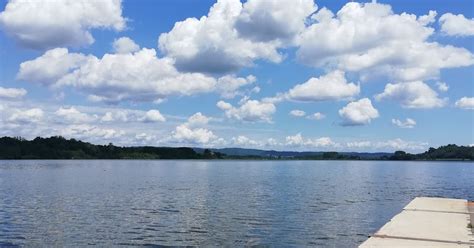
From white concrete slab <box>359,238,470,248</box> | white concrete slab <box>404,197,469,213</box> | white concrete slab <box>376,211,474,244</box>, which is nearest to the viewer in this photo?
white concrete slab <box>359,238,470,248</box>

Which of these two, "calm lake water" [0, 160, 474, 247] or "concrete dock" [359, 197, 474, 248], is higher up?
"concrete dock" [359, 197, 474, 248]

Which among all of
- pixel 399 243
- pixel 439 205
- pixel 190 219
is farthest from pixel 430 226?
pixel 190 219

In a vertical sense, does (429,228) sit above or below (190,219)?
above

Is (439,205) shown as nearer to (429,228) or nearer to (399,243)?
(429,228)

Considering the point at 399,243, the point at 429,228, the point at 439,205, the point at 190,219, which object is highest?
the point at 439,205

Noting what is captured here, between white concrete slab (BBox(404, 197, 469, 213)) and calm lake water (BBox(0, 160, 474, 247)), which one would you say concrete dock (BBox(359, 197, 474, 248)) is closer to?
white concrete slab (BBox(404, 197, 469, 213))

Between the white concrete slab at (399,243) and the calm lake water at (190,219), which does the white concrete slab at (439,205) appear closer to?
the calm lake water at (190,219)

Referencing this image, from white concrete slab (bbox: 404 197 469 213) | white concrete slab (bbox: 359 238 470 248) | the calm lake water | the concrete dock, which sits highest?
white concrete slab (bbox: 404 197 469 213)

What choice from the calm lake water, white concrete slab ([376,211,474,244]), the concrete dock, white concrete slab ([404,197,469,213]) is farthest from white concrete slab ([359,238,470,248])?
white concrete slab ([404,197,469,213])

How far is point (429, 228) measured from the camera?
87.7 feet

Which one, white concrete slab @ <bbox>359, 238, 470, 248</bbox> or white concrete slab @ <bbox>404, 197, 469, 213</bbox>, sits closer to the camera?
white concrete slab @ <bbox>359, 238, 470, 248</bbox>

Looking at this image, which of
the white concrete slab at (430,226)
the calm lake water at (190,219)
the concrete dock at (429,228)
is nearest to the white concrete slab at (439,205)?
the concrete dock at (429,228)

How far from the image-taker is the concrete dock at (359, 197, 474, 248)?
885 inches

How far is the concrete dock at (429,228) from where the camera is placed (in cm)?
2248
